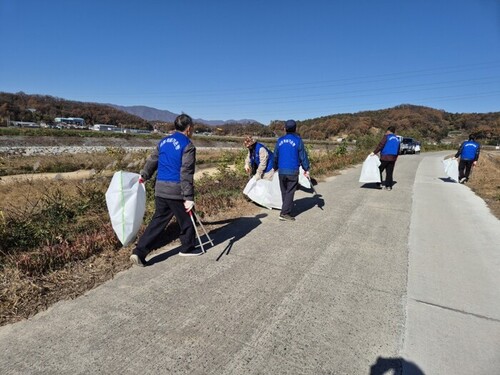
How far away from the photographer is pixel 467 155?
1237cm

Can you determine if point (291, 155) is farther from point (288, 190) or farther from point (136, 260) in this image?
point (136, 260)

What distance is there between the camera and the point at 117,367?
90.1 inches

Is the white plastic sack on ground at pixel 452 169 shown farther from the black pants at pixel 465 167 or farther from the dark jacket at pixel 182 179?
the dark jacket at pixel 182 179

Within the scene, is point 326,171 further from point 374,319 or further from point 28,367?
point 28,367

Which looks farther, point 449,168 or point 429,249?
point 449,168

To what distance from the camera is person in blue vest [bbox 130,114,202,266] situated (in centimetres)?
391

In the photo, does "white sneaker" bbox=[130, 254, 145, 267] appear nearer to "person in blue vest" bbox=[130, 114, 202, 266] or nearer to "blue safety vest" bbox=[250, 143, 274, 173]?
"person in blue vest" bbox=[130, 114, 202, 266]

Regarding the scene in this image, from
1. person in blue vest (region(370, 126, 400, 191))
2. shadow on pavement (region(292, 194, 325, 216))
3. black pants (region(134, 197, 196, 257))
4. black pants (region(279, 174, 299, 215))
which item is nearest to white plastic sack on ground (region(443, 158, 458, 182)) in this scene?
person in blue vest (region(370, 126, 400, 191))

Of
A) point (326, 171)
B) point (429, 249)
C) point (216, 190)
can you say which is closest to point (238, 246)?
point (429, 249)

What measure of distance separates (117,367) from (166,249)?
7.61ft

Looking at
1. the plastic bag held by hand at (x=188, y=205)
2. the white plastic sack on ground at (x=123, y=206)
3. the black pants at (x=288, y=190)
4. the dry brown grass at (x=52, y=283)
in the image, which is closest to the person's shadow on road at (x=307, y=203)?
the black pants at (x=288, y=190)

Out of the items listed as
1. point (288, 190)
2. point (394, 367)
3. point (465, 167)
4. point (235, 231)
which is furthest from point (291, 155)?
point (465, 167)

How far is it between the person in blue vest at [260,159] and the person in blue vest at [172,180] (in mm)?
3077

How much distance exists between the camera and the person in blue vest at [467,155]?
1223 centimetres
